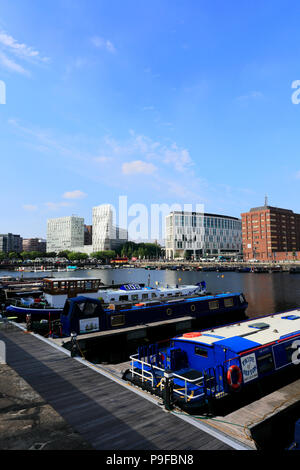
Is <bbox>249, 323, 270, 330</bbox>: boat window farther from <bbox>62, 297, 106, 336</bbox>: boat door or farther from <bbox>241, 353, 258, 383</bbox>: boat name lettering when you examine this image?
<bbox>62, 297, 106, 336</bbox>: boat door

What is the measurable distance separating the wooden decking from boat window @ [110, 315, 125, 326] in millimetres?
10006

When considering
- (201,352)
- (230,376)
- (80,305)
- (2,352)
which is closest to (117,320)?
(80,305)

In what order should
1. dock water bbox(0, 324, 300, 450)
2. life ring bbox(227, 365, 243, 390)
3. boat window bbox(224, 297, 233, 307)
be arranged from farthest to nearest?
boat window bbox(224, 297, 233, 307), life ring bbox(227, 365, 243, 390), dock water bbox(0, 324, 300, 450)

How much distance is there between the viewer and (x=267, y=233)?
18562cm

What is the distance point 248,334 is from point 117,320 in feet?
42.7

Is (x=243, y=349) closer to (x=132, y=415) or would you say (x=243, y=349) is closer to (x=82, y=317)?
(x=132, y=415)

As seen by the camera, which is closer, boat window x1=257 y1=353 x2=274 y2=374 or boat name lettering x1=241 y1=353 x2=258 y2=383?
boat name lettering x1=241 y1=353 x2=258 y2=383

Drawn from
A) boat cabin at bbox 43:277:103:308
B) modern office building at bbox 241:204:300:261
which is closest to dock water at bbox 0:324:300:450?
boat cabin at bbox 43:277:103:308

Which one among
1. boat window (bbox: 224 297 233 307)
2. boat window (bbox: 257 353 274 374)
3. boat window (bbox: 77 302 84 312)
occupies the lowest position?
boat window (bbox: 224 297 233 307)

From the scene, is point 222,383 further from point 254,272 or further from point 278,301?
point 254,272

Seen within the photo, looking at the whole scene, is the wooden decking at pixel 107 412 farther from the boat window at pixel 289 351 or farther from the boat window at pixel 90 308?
the boat window at pixel 289 351

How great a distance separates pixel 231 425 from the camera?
10.6 meters

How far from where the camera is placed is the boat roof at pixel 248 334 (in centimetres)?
1500

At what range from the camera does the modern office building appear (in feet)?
606
